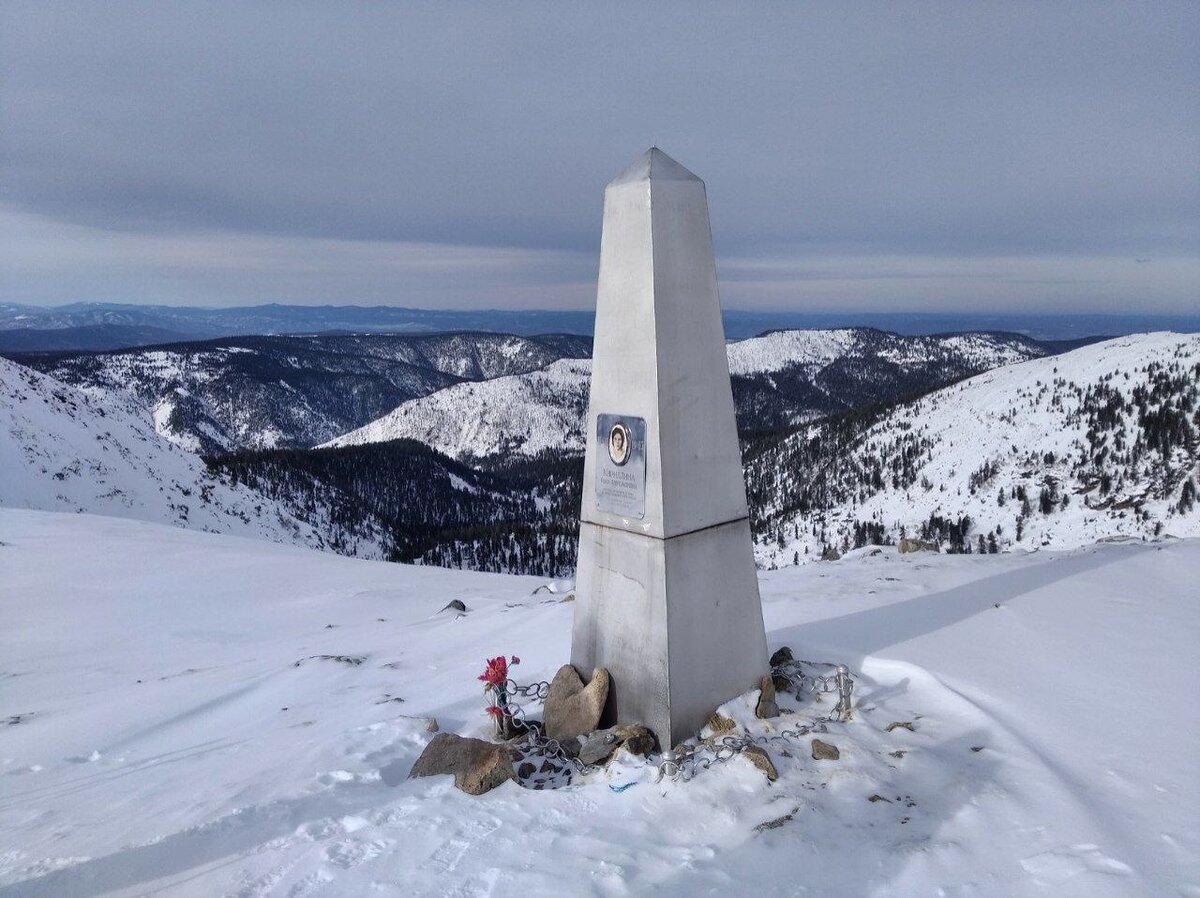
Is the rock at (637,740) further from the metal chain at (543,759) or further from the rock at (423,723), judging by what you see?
the rock at (423,723)

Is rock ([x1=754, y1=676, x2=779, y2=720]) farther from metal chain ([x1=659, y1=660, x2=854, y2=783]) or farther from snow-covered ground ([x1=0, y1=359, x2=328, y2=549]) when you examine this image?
snow-covered ground ([x1=0, y1=359, x2=328, y2=549])

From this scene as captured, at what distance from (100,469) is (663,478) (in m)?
74.2

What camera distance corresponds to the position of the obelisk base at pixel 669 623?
667 centimetres

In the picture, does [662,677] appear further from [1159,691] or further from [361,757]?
[1159,691]

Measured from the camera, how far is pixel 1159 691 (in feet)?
24.2

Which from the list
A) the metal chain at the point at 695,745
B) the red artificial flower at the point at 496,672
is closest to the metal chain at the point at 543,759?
the metal chain at the point at 695,745

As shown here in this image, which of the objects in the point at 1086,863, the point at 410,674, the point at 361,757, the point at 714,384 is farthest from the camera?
the point at 410,674

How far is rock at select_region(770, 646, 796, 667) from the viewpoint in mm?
8195

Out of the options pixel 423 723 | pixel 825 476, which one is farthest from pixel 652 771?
pixel 825 476

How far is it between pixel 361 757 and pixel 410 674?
3.18 meters

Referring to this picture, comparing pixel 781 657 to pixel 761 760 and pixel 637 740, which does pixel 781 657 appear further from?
pixel 637 740

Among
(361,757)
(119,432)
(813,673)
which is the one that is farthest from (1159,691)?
(119,432)

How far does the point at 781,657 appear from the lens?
27.1ft

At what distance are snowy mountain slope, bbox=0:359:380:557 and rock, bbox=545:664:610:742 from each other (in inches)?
2189
